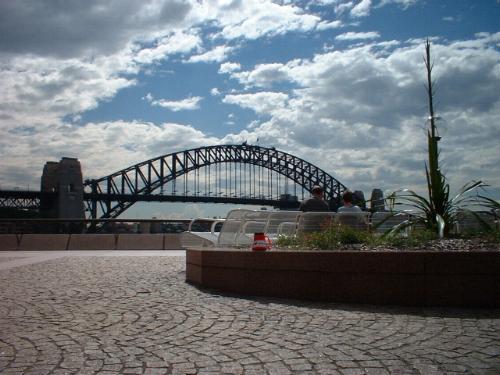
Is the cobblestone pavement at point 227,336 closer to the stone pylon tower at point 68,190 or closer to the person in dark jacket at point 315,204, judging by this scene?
the person in dark jacket at point 315,204

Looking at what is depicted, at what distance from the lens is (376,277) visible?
4824 millimetres

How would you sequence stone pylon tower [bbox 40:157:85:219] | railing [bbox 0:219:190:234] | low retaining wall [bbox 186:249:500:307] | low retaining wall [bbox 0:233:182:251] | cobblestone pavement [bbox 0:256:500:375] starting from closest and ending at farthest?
cobblestone pavement [bbox 0:256:500:375], low retaining wall [bbox 186:249:500:307], low retaining wall [bbox 0:233:182:251], railing [bbox 0:219:190:234], stone pylon tower [bbox 40:157:85:219]

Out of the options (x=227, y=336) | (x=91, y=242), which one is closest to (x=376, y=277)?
(x=227, y=336)

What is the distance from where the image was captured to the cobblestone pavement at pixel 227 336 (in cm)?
314

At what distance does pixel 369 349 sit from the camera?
3.43m

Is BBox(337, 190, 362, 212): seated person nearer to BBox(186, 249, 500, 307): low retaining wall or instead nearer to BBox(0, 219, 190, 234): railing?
BBox(186, 249, 500, 307): low retaining wall

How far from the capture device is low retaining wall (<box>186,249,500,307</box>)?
4609mm

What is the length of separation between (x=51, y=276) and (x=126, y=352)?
14.5 ft

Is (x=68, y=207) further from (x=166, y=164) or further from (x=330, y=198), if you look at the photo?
(x=330, y=198)

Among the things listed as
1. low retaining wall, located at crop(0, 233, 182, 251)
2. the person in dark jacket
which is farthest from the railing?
the person in dark jacket

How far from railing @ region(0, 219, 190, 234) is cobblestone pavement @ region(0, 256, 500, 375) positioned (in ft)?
34.7

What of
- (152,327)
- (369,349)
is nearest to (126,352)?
(152,327)

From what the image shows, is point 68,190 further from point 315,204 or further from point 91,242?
point 315,204

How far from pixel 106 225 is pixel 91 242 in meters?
1.90
